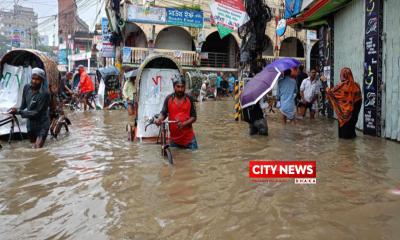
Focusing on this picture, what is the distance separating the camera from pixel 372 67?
8.46 meters

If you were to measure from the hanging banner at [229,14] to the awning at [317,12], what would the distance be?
6.06 ft

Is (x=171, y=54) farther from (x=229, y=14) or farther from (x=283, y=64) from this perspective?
(x=283, y=64)

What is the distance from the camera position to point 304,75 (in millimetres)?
A: 13609

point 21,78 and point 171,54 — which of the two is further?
point 171,54

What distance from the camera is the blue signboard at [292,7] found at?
12.3 meters

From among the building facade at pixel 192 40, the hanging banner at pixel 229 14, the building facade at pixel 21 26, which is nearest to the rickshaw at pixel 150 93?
the hanging banner at pixel 229 14

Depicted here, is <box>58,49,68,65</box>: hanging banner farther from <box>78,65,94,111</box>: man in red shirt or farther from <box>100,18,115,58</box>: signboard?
<box>78,65,94,111</box>: man in red shirt

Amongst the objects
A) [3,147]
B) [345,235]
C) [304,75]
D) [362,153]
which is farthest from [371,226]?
[304,75]

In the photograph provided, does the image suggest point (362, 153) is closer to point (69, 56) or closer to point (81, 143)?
point (81, 143)

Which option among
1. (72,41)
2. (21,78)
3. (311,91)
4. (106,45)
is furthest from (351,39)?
(72,41)

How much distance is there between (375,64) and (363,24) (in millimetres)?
1511

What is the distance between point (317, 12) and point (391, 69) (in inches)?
165

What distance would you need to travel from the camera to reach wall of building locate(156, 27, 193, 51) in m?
27.1

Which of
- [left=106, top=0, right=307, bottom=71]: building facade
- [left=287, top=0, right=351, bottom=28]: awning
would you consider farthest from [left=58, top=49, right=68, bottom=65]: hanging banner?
[left=287, top=0, right=351, bottom=28]: awning
